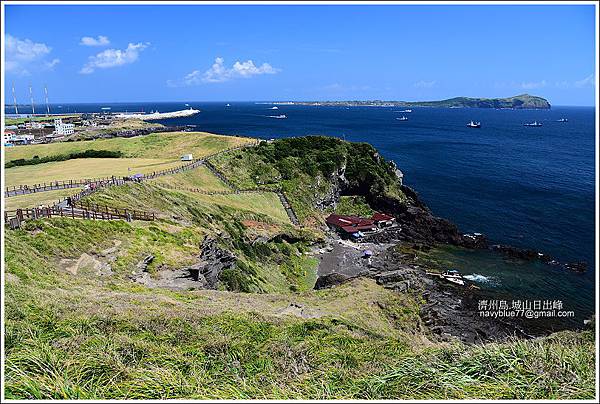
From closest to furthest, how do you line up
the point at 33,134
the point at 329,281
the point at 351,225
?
the point at 329,281
the point at 351,225
the point at 33,134

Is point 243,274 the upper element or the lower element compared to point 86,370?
lower

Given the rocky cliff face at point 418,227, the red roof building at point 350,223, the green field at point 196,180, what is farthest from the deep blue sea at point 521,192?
the green field at point 196,180

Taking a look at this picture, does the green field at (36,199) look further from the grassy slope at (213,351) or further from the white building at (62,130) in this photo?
the white building at (62,130)

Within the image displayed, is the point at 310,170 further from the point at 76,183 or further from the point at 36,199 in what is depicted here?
the point at 36,199

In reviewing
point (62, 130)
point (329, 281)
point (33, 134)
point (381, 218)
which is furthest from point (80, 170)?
point (62, 130)

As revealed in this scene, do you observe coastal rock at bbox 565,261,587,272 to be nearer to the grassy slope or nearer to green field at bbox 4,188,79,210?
the grassy slope

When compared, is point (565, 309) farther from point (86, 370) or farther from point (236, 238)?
point (86, 370)

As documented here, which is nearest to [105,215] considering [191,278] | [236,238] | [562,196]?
[191,278]
